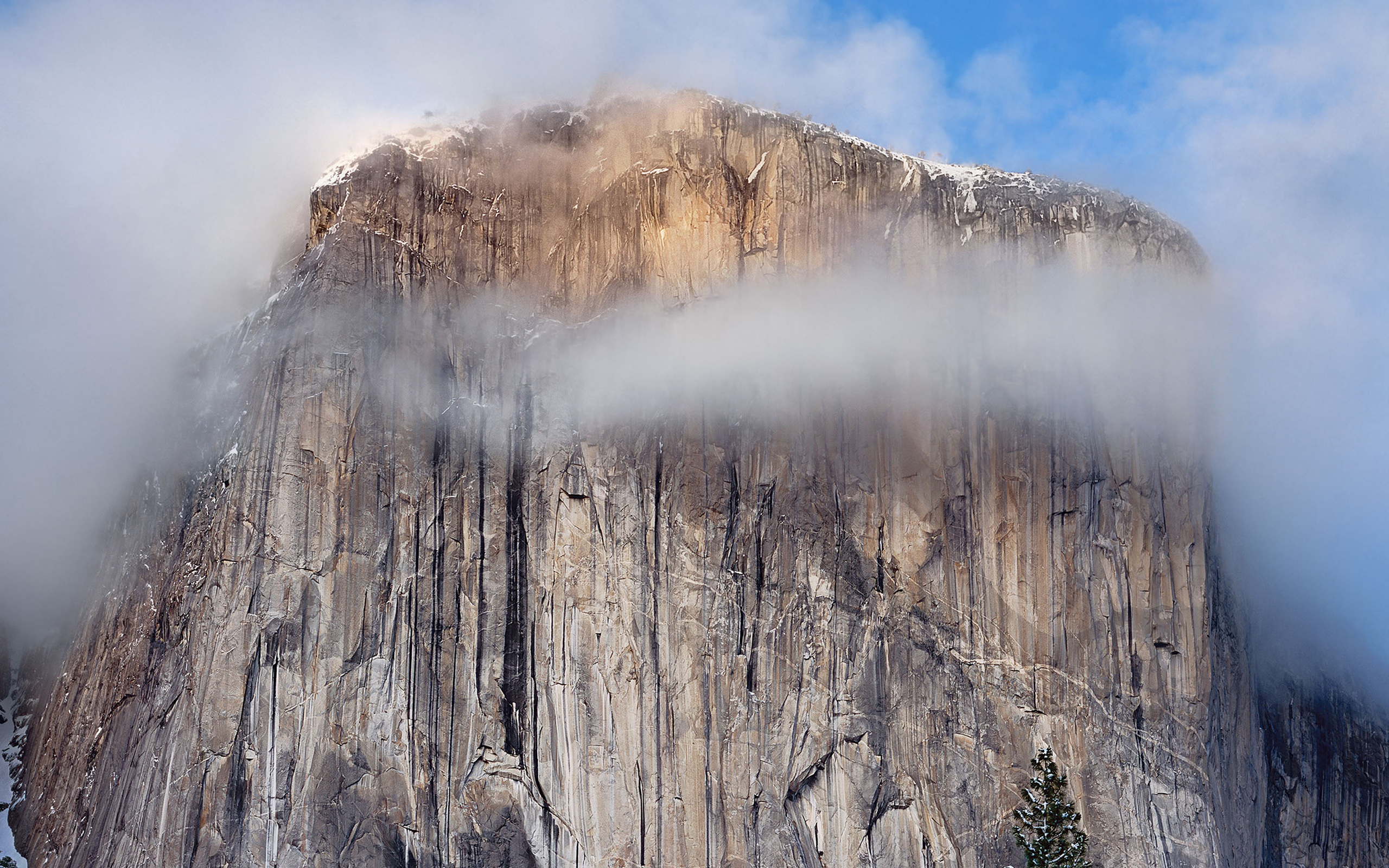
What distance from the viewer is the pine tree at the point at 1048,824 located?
42.0 m

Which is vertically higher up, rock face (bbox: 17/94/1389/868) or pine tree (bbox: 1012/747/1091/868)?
rock face (bbox: 17/94/1389/868)

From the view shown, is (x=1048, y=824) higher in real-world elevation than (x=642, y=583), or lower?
lower

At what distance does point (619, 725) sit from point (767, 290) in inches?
621

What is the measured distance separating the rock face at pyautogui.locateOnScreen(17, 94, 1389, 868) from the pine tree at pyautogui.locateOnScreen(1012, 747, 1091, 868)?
0.77 meters

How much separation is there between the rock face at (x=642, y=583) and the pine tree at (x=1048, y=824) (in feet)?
2.52

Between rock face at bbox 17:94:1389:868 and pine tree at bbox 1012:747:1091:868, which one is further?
rock face at bbox 17:94:1389:868

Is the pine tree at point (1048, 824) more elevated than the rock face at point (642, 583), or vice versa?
the rock face at point (642, 583)

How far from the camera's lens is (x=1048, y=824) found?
139 feet

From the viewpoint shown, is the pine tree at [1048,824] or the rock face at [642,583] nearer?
the pine tree at [1048,824]

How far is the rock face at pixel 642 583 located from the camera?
4259 cm

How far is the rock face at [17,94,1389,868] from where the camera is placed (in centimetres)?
4259

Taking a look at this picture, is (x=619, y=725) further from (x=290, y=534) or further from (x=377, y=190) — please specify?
(x=377, y=190)

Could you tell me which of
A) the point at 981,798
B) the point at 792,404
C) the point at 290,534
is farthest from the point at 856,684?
the point at 290,534

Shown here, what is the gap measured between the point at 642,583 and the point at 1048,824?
14.8 m
